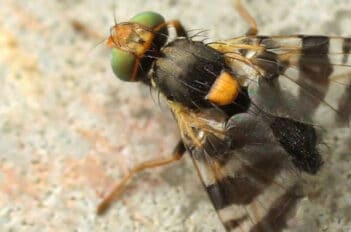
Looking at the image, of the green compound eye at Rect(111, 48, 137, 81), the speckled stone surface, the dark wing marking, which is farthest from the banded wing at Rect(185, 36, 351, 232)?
the green compound eye at Rect(111, 48, 137, 81)

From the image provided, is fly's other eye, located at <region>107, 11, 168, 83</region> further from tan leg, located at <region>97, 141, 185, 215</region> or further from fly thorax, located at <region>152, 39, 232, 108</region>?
tan leg, located at <region>97, 141, 185, 215</region>

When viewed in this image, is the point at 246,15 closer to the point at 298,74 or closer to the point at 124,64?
the point at 298,74

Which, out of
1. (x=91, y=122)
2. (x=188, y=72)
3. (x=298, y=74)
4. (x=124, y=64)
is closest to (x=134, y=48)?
(x=124, y=64)

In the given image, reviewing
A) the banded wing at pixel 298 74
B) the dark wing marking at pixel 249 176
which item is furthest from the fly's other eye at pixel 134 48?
the dark wing marking at pixel 249 176

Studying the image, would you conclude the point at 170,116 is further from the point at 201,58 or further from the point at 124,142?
the point at 201,58

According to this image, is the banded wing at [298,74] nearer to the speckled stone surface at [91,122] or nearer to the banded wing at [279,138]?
the banded wing at [279,138]

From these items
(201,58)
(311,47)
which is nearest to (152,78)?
(201,58)
